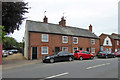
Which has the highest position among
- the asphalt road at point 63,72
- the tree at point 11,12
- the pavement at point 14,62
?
the tree at point 11,12

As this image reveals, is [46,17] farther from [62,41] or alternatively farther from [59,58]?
[59,58]

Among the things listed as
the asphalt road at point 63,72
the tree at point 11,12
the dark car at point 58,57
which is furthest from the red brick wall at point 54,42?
the asphalt road at point 63,72

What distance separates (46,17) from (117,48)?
29.3 m

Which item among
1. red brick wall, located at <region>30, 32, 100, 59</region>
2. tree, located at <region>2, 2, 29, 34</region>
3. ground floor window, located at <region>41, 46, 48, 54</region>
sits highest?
tree, located at <region>2, 2, 29, 34</region>

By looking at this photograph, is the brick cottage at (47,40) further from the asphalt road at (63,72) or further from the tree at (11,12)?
the asphalt road at (63,72)

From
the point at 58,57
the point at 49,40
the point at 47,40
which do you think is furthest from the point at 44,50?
the point at 58,57

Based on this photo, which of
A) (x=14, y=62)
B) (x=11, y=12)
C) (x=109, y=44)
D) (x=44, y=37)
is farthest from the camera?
(x=109, y=44)

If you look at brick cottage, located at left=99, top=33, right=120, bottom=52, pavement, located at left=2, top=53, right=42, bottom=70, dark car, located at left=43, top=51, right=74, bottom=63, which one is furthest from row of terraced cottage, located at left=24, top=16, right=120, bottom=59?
brick cottage, located at left=99, top=33, right=120, bottom=52

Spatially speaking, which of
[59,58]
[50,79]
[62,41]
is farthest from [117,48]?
[50,79]

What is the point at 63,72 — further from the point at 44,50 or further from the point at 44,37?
the point at 44,37

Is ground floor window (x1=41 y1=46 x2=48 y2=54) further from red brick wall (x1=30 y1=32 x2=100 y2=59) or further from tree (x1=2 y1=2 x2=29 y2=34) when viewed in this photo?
tree (x1=2 y1=2 x2=29 y2=34)

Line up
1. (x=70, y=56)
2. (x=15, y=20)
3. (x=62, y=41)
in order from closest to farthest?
(x=15, y=20), (x=70, y=56), (x=62, y=41)

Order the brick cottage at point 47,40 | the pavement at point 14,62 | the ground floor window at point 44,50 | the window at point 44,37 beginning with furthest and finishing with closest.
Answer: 1. the window at point 44,37
2. the ground floor window at point 44,50
3. the brick cottage at point 47,40
4. the pavement at point 14,62

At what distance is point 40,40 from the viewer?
65.4 feet
